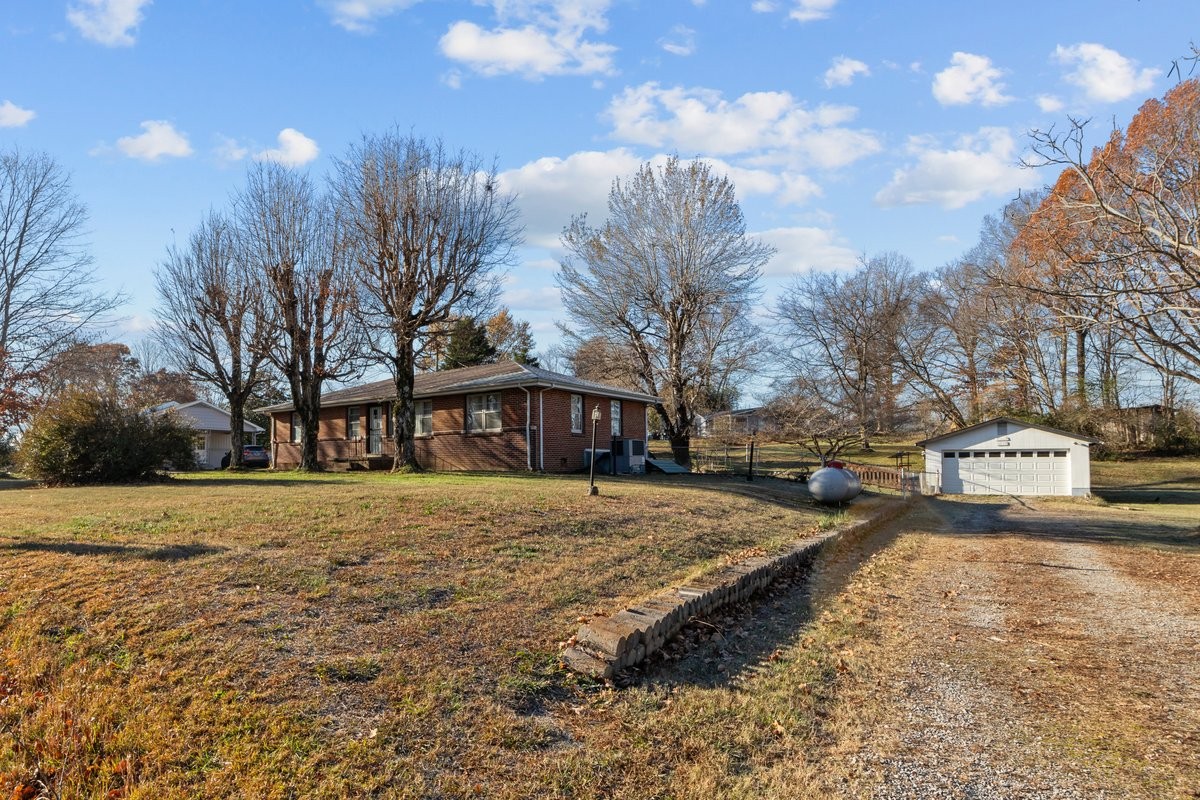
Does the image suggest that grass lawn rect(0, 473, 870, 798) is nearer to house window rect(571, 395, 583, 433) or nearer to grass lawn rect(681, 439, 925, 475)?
house window rect(571, 395, 583, 433)

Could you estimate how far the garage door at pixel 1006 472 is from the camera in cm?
2735

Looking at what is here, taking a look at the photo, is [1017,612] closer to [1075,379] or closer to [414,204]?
[414,204]

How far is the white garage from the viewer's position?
26.8 m

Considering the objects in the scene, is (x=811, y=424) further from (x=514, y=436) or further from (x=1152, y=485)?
(x=1152, y=485)

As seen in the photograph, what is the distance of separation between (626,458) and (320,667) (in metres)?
18.2

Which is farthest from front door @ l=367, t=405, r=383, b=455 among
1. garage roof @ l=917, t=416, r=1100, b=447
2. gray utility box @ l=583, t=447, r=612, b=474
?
A: garage roof @ l=917, t=416, r=1100, b=447

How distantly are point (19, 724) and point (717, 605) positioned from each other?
16.3ft

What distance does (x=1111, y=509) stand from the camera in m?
22.5

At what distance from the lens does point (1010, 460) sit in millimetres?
28016

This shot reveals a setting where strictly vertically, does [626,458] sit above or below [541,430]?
below

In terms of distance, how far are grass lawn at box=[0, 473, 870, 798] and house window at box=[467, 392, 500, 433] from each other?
13448mm

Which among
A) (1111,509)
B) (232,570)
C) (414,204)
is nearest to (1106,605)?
(232,570)

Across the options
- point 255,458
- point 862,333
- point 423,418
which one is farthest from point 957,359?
point 255,458

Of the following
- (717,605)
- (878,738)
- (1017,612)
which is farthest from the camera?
(1017,612)
